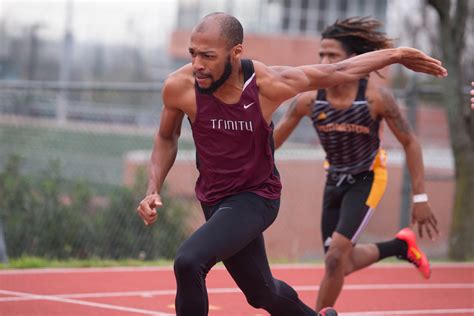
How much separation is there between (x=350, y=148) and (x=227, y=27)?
232 centimetres

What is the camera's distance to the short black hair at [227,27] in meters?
5.63

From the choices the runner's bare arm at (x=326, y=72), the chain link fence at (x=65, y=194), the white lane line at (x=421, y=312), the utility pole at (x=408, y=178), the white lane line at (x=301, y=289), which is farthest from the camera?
the utility pole at (x=408, y=178)

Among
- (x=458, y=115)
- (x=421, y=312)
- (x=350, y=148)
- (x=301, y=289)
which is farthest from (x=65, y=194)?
(x=350, y=148)

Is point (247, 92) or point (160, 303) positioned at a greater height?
point (247, 92)

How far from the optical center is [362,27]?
312 inches

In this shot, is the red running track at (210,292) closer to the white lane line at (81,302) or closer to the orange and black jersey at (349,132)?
the white lane line at (81,302)

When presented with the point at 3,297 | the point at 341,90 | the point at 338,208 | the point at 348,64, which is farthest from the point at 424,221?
the point at 3,297

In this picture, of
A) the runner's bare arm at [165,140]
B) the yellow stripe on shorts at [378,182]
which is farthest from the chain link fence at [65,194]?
the runner's bare arm at [165,140]

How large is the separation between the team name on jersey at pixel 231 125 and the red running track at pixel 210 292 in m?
2.66

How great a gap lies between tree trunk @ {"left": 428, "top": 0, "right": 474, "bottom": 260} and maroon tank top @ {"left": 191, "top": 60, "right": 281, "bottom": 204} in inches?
321

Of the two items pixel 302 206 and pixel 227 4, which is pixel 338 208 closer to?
pixel 302 206

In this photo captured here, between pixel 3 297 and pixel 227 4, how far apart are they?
139 ft

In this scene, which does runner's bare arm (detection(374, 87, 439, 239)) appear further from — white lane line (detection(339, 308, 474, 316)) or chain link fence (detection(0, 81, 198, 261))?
chain link fence (detection(0, 81, 198, 261))

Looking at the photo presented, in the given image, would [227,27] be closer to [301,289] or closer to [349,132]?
[349,132]
